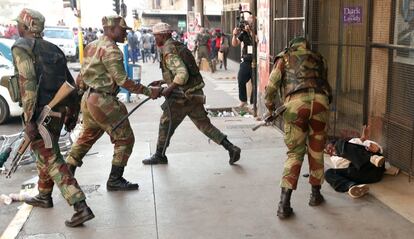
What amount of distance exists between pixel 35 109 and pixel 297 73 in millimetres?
2255

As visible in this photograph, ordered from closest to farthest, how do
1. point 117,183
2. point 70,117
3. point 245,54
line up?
point 70,117 < point 117,183 < point 245,54

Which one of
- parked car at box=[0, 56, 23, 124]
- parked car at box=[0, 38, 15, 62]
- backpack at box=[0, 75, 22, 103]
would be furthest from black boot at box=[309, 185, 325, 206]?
parked car at box=[0, 38, 15, 62]

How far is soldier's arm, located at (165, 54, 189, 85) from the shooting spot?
550 cm

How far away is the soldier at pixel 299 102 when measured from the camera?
441 cm

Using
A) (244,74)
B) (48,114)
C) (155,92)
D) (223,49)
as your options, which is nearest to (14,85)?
(48,114)

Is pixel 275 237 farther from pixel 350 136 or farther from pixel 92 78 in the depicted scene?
pixel 350 136

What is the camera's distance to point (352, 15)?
6367 mm

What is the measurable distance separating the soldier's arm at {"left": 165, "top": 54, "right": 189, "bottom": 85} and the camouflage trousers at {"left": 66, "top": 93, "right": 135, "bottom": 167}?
0.73m

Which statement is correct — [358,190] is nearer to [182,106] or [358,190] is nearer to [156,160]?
[182,106]

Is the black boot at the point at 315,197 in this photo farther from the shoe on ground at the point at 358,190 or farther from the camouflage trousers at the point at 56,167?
the camouflage trousers at the point at 56,167

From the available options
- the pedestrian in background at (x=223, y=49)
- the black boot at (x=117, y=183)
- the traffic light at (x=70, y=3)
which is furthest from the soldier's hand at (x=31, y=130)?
the pedestrian in background at (x=223, y=49)

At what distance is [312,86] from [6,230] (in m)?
2.94

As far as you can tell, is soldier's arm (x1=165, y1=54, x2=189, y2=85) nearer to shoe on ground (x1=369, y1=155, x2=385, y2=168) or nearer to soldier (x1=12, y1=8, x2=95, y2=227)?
soldier (x1=12, y1=8, x2=95, y2=227)

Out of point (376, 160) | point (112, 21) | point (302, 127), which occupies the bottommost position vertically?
point (376, 160)
